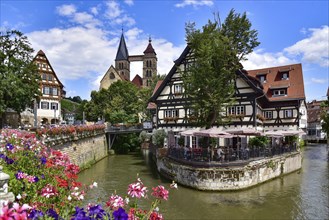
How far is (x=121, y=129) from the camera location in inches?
1649

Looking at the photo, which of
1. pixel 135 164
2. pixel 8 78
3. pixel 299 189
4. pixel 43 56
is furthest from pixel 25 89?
pixel 299 189

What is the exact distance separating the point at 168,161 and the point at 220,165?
5366mm

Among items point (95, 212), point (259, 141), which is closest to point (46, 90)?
point (259, 141)

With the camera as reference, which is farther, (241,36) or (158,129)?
(158,129)

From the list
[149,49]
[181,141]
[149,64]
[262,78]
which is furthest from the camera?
[149,49]

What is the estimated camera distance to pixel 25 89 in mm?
26078

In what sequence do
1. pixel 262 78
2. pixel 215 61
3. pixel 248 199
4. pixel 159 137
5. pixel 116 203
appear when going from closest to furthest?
pixel 116 203
pixel 248 199
pixel 215 61
pixel 159 137
pixel 262 78

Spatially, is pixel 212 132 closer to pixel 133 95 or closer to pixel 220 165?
pixel 220 165

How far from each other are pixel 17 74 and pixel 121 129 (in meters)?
18.2

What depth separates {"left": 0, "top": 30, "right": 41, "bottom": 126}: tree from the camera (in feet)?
81.2

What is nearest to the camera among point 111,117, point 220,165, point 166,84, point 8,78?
point 220,165

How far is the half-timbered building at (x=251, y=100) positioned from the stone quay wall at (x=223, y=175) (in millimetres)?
5452

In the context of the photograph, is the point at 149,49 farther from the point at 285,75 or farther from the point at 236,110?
the point at 236,110

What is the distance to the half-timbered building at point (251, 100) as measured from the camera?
87.3 feet
